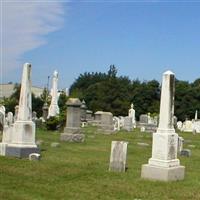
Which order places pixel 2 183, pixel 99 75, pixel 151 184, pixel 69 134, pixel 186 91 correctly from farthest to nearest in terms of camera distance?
pixel 99 75 → pixel 186 91 → pixel 69 134 → pixel 151 184 → pixel 2 183

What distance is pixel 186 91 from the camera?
225 feet

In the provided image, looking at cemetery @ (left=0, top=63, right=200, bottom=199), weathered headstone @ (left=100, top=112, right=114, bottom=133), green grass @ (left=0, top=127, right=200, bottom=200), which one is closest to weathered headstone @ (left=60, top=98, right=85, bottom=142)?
cemetery @ (left=0, top=63, right=200, bottom=199)

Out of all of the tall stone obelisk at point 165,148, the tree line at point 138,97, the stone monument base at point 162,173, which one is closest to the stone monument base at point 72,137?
the tall stone obelisk at point 165,148

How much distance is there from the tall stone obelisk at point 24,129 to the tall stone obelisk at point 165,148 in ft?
14.1

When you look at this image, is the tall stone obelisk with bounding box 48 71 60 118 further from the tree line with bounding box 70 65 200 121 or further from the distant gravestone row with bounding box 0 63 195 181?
the tree line with bounding box 70 65 200 121

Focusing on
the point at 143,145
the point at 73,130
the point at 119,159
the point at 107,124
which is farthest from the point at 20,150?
the point at 107,124

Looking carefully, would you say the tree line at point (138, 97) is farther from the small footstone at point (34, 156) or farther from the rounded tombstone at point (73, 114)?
the small footstone at point (34, 156)

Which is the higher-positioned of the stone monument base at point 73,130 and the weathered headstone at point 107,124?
the weathered headstone at point 107,124

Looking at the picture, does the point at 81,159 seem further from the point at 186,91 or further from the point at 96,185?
the point at 186,91

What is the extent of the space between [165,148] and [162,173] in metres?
0.64

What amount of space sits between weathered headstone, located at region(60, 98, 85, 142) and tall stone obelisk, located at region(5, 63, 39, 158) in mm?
7231

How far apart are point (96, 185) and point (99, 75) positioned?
9972 cm

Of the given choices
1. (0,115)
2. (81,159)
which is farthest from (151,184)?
(0,115)

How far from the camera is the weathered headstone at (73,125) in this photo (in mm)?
21492
